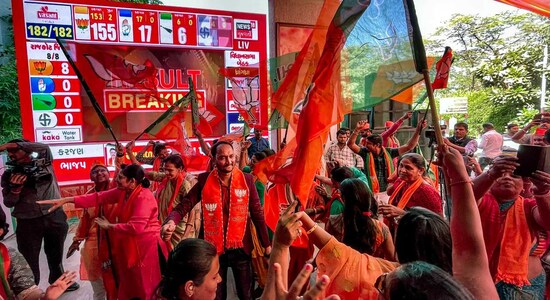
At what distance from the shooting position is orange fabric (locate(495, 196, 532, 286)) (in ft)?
6.97

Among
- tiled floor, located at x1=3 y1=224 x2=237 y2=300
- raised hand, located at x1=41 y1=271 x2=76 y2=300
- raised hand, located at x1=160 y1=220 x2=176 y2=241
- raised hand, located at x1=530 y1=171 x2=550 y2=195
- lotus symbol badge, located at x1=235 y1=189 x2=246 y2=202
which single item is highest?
raised hand, located at x1=530 y1=171 x2=550 y2=195

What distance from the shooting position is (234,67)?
7.66 m

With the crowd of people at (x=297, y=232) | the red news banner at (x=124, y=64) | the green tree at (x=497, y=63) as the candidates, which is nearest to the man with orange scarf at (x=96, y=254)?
the crowd of people at (x=297, y=232)

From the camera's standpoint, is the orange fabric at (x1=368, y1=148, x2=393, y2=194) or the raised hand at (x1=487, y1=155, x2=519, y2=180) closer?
the raised hand at (x1=487, y1=155, x2=519, y2=180)

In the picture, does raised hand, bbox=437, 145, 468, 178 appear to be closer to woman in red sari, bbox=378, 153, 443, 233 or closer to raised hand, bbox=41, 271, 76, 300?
woman in red sari, bbox=378, 153, 443, 233

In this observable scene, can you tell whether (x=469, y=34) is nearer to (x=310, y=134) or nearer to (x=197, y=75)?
(x=197, y=75)

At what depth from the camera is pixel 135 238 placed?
2.94 metres

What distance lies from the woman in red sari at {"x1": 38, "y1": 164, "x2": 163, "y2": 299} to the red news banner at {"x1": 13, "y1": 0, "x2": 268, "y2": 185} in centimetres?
290

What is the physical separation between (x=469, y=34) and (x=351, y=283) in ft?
76.4

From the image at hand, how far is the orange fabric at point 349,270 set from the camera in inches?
62.1

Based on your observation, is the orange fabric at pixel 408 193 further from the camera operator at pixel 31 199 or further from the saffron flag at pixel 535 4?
the camera operator at pixel 31 199

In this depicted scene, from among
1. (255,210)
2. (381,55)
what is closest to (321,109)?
(381,55)

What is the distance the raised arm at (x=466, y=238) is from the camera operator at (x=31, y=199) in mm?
3770

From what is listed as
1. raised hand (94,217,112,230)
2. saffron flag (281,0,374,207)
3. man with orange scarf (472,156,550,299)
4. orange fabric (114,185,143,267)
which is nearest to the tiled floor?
raised hand (94,217,112,230)
